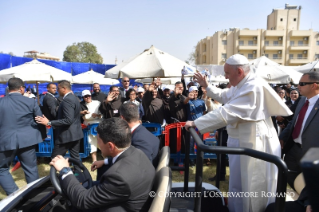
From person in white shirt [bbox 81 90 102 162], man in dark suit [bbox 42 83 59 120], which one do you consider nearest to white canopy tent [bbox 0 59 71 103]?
man in dark suit [bbox 42 83 59 120]

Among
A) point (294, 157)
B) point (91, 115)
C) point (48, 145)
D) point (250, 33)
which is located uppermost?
point (250, 33)

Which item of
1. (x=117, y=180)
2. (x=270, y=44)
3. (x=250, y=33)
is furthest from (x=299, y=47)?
(x=117, y=180)

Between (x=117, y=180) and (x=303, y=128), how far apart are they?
265 centimetres

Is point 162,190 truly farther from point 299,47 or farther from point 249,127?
point 299,47

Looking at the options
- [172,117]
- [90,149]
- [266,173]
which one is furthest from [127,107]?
[90,149]

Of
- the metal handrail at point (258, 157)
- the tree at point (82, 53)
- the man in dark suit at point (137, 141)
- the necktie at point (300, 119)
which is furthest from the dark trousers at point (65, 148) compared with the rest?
the tree at point (82, 53)

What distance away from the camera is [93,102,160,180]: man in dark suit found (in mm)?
2723

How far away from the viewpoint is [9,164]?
399 cm

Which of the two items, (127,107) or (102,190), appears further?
(127,107)

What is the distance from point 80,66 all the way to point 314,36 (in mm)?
67770

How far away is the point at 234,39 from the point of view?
6619 cm

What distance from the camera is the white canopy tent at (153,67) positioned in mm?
5684

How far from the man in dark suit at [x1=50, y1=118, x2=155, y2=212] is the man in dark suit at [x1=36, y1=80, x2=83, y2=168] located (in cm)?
224

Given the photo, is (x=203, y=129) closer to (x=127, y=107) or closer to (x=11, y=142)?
(x=127, y=107)
